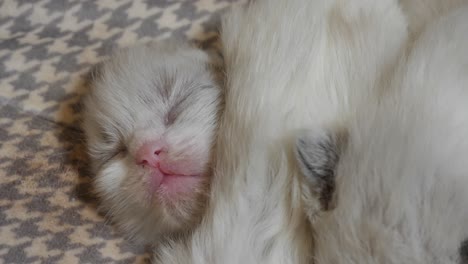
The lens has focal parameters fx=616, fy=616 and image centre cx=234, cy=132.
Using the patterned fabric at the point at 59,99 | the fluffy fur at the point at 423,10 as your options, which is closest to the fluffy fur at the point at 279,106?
the fluffy fur at the point at 423,10

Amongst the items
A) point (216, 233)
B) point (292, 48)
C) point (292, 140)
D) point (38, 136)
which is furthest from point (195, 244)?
point (38, 136)

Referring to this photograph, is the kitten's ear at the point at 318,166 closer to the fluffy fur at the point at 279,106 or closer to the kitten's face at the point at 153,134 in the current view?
the fluffy fur at the point at 279,106

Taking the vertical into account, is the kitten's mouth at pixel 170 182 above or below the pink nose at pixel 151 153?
below

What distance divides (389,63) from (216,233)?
0.37 metres

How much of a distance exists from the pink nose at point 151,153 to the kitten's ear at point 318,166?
284 millimetres

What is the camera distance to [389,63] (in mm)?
933

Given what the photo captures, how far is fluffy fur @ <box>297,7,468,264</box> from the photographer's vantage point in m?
0.76

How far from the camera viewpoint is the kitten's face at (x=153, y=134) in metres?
1.06

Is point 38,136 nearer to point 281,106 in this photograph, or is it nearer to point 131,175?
point 131,175

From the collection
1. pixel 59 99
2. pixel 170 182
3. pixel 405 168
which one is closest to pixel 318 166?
pixel 405 168

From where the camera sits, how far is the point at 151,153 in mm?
1068

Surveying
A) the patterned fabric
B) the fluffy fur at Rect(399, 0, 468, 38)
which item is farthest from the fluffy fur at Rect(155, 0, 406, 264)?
the patterned fabric

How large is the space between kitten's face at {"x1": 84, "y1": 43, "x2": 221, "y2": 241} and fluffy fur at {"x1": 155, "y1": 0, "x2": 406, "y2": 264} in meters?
0.05

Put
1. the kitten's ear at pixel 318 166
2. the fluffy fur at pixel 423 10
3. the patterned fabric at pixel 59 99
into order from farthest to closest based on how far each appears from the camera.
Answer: the patterned fabric at pixel 59 99
the fluffy fur at pixel 423 10
the kitten's ear at pixel 318 166
